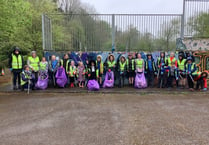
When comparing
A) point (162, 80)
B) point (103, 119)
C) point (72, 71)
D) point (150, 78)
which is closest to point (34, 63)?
point (72, 71)

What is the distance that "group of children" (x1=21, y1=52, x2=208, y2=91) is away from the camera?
802 centimetres

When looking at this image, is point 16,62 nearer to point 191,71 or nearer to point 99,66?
point 99,66

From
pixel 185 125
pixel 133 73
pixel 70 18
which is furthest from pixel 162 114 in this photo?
pixel 70 18

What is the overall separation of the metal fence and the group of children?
88cm

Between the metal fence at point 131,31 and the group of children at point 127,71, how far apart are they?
882mm

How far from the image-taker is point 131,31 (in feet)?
30.6

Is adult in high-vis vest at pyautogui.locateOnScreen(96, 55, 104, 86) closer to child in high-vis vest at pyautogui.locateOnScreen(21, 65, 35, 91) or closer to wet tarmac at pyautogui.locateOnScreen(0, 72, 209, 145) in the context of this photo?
wet tarmac at pyautogui.locateOnScreen(0, 72, 209, 145)

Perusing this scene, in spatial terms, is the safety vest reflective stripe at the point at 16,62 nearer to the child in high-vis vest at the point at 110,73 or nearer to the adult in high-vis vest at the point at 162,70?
the child in high-vis vest at the point at 110,73

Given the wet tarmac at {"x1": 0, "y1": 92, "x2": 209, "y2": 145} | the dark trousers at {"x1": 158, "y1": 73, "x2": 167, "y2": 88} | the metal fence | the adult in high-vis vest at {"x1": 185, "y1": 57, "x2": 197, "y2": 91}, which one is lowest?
the wet tarmac at {"x1": 0, "y1": 92, "x2": 209, "y2": 145}

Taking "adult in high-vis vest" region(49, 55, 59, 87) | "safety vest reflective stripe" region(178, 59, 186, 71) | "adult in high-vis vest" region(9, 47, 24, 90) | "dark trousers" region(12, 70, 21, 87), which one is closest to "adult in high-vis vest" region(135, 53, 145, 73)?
"safety vest reflective stripe" region(178, 59, 186, 71)

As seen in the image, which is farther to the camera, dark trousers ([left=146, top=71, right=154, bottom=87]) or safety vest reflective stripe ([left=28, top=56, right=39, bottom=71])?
dark trousers ([left=146, top=71, right=154, bottom=87])

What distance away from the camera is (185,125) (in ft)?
13.4

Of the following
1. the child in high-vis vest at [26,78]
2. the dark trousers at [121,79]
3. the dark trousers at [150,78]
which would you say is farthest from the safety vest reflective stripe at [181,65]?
the child in high-vis vest at [26,78]

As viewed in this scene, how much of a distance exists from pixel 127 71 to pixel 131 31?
2.34 metres
